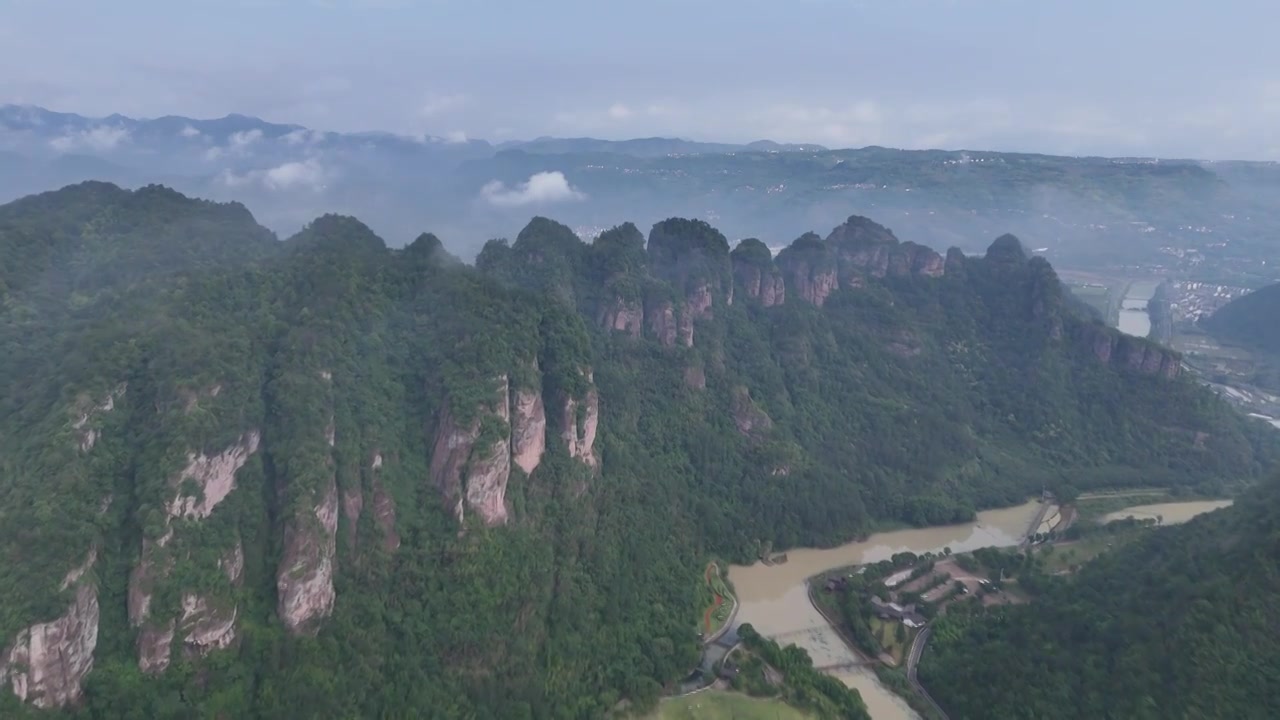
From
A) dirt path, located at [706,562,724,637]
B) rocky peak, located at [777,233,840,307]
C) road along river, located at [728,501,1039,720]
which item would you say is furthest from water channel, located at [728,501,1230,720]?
rocky peak, located at [777,233,840,307]

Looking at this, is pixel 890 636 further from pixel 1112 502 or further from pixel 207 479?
pixel 207 479

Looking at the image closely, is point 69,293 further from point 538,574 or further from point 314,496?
point 538,574

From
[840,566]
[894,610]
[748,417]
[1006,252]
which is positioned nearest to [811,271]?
[748,417]

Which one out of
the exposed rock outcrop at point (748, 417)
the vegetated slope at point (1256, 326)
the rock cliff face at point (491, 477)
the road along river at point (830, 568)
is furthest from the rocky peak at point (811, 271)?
the vegetated slope at point (1256, 326)

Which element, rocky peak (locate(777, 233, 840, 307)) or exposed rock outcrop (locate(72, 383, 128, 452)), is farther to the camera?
rocky peak (locate(777, 233, 840, 307))

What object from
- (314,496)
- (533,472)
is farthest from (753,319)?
(314,496)

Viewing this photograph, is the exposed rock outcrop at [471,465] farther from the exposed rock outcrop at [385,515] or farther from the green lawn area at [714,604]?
the green lawn area at [714,604]

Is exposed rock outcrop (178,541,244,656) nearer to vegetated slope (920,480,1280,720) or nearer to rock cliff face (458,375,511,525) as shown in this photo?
rock cliff face (458,375,511,525)
